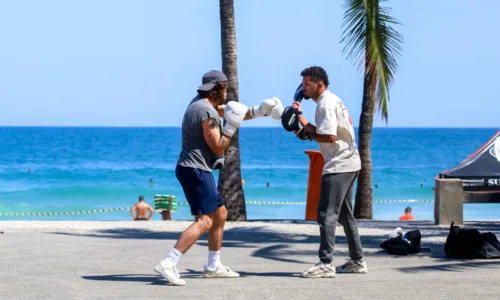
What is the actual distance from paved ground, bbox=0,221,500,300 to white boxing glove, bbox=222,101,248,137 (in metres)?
1.23

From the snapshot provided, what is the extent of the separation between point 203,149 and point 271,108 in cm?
65

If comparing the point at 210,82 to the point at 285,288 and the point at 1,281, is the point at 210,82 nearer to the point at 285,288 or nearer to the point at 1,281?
the point at 285,288

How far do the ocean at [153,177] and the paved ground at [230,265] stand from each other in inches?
623

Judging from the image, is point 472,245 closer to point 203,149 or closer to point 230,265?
point 230,265

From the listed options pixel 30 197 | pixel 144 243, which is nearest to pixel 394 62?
pixel 144 243

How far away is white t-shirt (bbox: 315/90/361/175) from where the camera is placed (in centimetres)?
795

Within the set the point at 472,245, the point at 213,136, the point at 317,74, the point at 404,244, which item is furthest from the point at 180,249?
the point at 472,245

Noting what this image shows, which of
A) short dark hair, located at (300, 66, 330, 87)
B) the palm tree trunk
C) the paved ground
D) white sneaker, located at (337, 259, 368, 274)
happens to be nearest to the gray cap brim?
short dark hair, located at (300, 66, 330, 87)

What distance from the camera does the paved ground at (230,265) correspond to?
7320mm

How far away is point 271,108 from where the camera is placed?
25.9ft

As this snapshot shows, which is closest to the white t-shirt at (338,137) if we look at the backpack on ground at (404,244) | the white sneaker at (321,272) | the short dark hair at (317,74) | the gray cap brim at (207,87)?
the short dark hair at (317,74)

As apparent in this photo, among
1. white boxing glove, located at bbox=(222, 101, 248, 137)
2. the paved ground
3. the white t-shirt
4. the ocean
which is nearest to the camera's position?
the paved ground

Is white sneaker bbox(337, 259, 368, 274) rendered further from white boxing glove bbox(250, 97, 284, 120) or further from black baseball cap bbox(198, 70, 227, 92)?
black baseball cap bbox(198, 70, 227, 92)

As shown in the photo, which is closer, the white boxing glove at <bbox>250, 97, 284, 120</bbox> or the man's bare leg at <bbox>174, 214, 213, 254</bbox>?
the man's bare leg at <bbox>174, 214, 213, 254</bbox>
